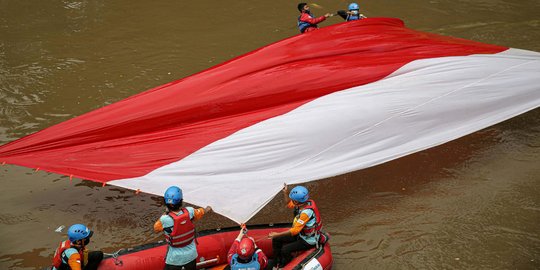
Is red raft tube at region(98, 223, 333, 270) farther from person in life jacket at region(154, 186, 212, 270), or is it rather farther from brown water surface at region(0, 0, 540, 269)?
brown water surface at region(0, 0, 540, 269)

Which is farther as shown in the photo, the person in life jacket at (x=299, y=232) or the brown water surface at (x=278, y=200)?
the brown water surface at (x=278, y=200)

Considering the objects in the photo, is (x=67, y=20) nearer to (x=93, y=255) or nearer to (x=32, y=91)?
(x=32, y=91)

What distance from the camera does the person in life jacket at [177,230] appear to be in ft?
20.7

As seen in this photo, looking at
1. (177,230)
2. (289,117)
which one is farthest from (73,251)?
(289,117)

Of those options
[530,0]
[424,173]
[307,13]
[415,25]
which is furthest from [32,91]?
[530,0]

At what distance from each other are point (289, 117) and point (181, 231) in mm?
2373

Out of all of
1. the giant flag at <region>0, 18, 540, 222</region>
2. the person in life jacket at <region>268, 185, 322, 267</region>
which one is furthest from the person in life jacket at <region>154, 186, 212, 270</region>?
the person in life jacket at <region>268, 185, 322, 267</region>

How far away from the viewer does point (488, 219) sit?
8.06 m

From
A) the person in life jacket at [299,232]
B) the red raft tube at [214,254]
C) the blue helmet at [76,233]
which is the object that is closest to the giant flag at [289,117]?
the red raft tube at [214,254]

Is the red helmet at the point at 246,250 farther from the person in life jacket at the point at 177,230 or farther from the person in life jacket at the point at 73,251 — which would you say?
the person in life jacket at the point at 73,251

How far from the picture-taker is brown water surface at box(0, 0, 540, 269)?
7.69 m

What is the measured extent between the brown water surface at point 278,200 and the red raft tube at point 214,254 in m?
0.90

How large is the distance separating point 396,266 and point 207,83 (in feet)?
12.2

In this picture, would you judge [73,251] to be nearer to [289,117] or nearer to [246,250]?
[246,250]
